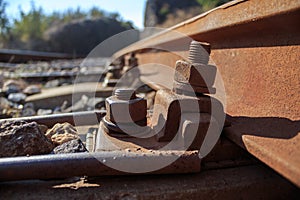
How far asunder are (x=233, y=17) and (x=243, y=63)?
20 cm

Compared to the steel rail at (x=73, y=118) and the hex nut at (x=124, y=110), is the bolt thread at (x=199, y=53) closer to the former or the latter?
the hex nut at (x=124, y=110)

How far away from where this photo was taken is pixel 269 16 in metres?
0.87

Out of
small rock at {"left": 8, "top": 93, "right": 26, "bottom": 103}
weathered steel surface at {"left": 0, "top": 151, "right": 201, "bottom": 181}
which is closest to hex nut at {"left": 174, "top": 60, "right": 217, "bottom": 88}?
weathered steel surface at {"left": 0, "top": 151, "right": 201, "bottom": 181}

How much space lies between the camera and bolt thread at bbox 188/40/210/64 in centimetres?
104

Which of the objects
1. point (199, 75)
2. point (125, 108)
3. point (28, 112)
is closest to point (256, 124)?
point (199, 75)

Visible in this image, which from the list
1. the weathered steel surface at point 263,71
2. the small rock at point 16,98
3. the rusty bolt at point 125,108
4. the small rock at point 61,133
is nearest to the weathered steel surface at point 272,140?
the weathered steel surface at point 263,71

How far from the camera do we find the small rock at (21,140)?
94 centimetres

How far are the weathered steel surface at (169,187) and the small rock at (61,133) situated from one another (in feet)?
0.96

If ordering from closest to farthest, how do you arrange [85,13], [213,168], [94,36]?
1. [213,168]
2. [94,36]
3. [85,13]

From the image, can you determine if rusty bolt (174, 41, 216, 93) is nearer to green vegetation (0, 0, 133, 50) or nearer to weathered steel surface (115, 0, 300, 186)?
weathered steel surface (115, 0, 300, 186)

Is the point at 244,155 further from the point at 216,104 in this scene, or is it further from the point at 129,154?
the point at 129,154

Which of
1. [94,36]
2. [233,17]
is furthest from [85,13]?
[233,17]

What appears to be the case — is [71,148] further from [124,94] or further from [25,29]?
[25,29]

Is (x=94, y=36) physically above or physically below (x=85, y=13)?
below
